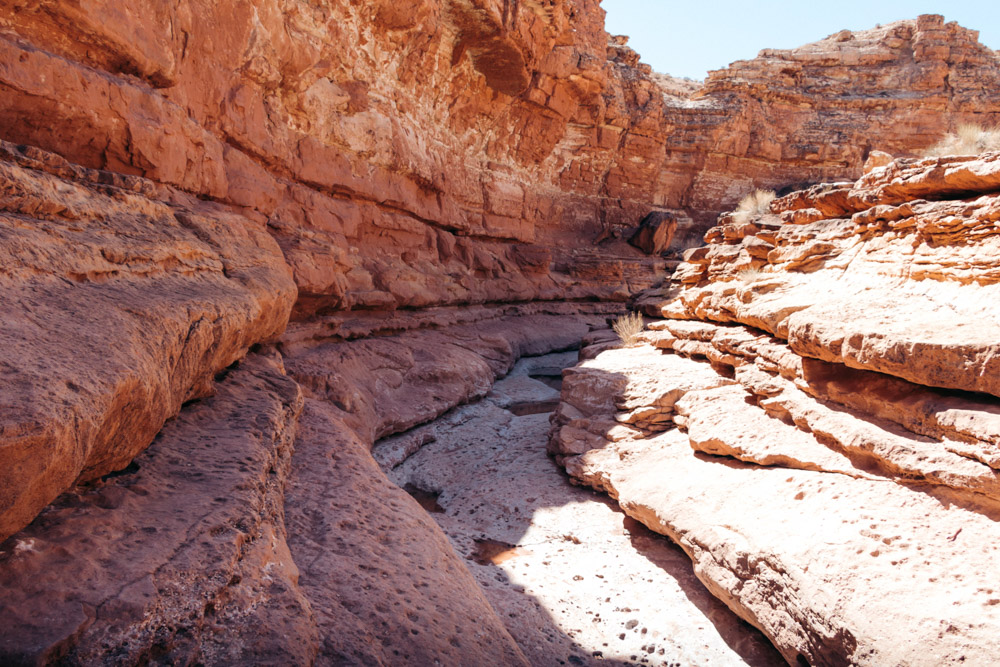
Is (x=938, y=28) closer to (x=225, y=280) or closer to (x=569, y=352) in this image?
(x=569, y=352)

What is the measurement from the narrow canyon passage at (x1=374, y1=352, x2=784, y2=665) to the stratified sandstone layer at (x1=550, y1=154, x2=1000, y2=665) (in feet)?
0.98

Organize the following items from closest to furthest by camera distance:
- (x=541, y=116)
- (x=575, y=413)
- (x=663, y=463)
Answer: (x=663, y=463) → (x=575, y=413) → (x=541, y=116)

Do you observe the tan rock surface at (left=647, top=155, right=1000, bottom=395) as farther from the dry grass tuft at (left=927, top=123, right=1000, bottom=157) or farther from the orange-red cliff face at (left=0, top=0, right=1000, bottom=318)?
the orange-red cliff face at (left=0, top=0, right=1000, bottom=318)

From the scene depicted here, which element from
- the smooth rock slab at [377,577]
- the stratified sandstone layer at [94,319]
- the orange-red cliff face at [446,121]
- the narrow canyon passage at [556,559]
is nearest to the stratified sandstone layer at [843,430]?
the narrow canyon passage at [556,559]

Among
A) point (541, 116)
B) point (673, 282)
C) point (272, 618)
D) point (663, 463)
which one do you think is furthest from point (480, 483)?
point (541, 116)

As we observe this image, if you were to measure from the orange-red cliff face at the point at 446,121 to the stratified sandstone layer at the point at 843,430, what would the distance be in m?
5.05

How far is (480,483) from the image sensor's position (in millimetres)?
6402

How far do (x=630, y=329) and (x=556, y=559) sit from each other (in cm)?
614

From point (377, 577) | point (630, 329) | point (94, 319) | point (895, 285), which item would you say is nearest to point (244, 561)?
point (377, 577)

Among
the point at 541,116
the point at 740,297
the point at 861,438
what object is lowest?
the point at 861,438

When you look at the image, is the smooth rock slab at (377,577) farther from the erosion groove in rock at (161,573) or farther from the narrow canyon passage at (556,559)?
the narrow canyon passage at (556,559)

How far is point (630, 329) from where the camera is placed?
10.2m

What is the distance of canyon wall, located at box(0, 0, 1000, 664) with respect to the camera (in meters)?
2.04

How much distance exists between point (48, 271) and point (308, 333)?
15.9ft
